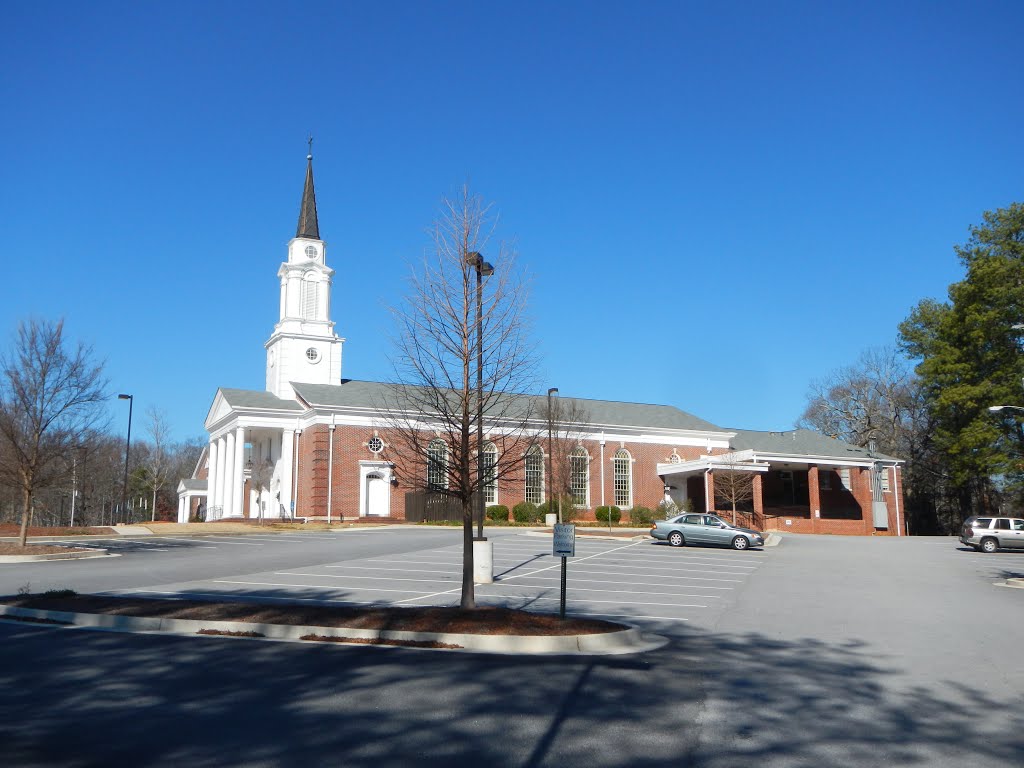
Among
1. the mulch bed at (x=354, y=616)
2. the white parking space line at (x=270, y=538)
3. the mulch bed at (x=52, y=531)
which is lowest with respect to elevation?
the mulch bed at (x=354, y=616)

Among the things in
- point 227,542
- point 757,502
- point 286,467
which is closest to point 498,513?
point 286,467

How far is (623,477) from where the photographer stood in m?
53.4

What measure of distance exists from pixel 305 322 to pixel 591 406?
18.5 meters

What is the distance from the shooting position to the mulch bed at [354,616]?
12.1 meters

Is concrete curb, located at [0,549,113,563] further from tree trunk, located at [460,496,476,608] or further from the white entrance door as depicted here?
the white entrance door

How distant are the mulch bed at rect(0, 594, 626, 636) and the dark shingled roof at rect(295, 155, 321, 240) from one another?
40.2 m

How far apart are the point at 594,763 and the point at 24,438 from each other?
25.8m

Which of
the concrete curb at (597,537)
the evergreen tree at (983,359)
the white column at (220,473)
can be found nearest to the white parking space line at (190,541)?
the concrete curb at (597,537)

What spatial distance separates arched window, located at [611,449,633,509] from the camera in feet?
173

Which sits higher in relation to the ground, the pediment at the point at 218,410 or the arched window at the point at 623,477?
the pediment at the point at 218,410

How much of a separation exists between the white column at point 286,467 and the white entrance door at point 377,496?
4335mm

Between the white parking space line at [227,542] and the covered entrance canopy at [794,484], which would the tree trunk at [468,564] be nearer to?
the white parking space line at [227,542]

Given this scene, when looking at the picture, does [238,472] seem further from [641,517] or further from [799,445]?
[799,445]

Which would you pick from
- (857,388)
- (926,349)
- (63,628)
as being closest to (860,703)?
(63,628)
